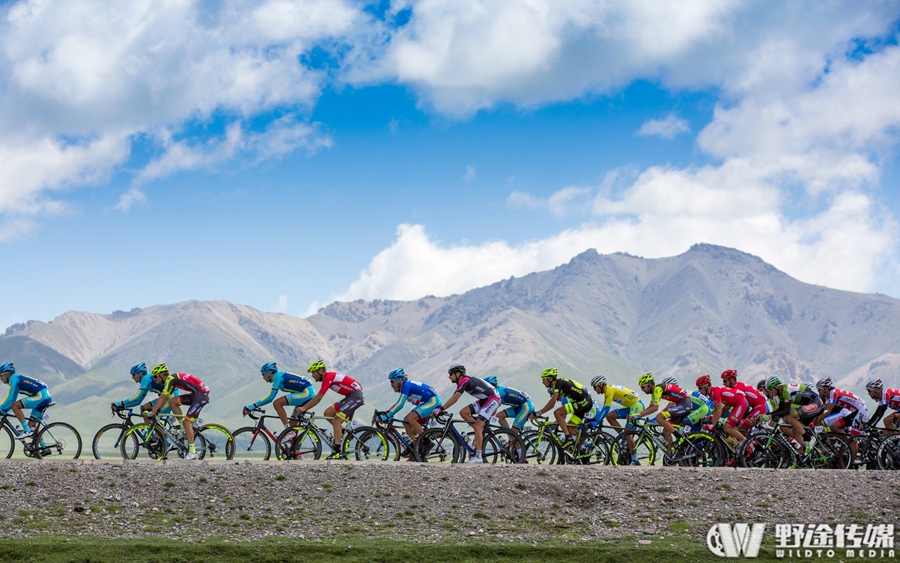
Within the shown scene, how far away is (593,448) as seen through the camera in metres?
23.6

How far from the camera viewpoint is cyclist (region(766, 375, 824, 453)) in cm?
2331

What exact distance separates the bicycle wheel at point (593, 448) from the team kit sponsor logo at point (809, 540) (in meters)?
4.97

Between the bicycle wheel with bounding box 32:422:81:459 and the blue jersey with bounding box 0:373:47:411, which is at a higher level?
the blue jersey with bounding box 0:373:47:411

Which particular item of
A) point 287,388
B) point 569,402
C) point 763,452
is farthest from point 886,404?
point 287,388

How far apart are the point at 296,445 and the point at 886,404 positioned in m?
18.3

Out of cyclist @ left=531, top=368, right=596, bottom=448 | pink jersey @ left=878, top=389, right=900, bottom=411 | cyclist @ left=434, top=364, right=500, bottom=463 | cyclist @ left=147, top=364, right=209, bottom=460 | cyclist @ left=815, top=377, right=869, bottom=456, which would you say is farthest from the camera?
pink jersey @ left=878, top=389, right=900, bottom=411

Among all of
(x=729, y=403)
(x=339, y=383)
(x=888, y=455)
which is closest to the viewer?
(x=339, y=383)

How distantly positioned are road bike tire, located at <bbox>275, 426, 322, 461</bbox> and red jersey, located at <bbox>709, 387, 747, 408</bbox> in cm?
1185

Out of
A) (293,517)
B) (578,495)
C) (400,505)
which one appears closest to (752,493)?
(578,495)

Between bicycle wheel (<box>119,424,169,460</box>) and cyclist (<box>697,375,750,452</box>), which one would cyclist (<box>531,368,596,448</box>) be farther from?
bicycle wheel (<box>119,424,169,460</box>)

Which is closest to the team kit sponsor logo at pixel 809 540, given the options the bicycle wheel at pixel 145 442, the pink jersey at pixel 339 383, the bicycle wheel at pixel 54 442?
the pink jersey at pixel 339 383

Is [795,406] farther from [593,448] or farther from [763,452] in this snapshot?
[593,448]

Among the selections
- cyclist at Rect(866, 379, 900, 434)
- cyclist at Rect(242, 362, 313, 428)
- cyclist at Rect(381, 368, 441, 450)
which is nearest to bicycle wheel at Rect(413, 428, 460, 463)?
cyclist at Rect(381, 368, 441, 450)

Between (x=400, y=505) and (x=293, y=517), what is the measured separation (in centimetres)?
260
